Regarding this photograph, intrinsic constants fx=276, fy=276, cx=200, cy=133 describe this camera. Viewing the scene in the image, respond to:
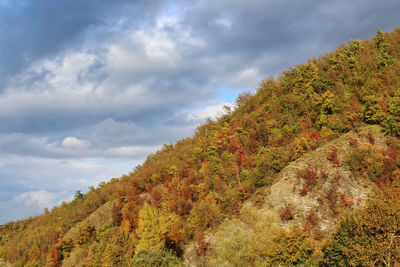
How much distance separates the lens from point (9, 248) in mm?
99938

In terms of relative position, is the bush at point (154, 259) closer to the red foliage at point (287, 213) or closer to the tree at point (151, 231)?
the tree at point (151, 231)

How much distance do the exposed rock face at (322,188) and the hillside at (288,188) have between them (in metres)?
0.17

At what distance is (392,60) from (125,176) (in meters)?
95.8

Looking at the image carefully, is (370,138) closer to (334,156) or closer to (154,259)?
(334,156)

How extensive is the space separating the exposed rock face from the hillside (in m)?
0.17

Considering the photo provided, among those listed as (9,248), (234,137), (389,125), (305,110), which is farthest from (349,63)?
(9,248)

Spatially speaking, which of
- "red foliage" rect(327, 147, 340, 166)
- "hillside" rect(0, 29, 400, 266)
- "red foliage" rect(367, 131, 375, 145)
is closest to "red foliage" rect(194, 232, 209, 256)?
"hillside" rect(0, 29, 400, 266)

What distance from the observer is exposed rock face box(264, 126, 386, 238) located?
4009cm

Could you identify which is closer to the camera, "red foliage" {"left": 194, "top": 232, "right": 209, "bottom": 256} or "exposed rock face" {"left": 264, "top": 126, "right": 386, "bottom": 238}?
"exposed rock face" {"left": 264, "top": 126, "right": 386, "bottom": 238}

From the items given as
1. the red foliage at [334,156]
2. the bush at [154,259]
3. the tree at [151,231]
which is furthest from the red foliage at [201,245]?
the red foliage at [334,156]

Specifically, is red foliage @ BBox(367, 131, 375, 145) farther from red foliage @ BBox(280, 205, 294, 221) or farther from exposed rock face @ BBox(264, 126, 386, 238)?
red foliage @ BBox(280, 205, 294, 221)

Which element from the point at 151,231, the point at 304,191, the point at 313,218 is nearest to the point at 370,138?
the point at 304,191

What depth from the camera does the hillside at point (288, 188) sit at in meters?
31.3

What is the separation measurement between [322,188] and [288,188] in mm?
5275
